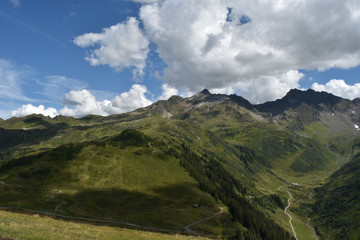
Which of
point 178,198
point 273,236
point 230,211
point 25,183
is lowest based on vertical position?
point 273,236

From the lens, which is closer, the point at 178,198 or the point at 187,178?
the point at 178,198

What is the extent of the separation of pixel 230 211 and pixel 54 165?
456ft

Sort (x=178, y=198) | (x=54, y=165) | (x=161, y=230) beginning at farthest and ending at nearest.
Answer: (x=54, y=165)
(x=178, y=198)
(x=161, y=230)

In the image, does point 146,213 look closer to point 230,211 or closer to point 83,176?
point 230,211

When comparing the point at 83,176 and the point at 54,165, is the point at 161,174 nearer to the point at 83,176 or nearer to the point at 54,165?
the point at 83,176

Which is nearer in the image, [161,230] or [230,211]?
[161,230]

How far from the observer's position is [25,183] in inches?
6097

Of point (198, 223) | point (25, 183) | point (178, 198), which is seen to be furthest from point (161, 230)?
point (25, 183)

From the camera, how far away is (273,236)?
545 feet

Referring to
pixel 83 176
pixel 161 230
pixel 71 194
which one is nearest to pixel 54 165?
pixel 83 176

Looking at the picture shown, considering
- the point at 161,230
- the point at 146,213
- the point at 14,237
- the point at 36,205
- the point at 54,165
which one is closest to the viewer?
the point at 14,237

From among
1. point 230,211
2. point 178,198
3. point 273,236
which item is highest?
point 178,198

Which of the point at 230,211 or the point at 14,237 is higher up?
the point at 14,237

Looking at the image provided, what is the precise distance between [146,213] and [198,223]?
2924 centimetres
